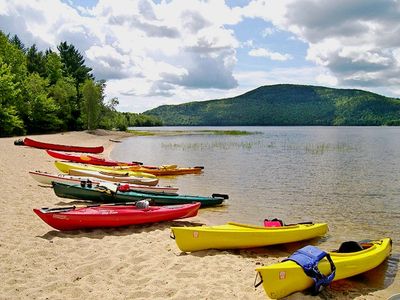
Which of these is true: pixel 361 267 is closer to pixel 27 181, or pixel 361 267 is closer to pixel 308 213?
pixel 308 213

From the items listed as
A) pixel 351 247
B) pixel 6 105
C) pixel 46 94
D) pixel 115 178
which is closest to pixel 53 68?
pixel 46 94

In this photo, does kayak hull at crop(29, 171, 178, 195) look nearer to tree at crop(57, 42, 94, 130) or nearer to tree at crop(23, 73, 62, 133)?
tree at crop(23, 73, 62, 133)

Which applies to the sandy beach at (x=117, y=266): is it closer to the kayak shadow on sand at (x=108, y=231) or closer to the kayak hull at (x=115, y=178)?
the kayak shadow on sand at (x=108, y=231)

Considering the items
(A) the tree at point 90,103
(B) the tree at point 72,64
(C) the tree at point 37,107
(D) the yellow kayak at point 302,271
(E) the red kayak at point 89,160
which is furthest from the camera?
(B) the tree at point 72,64

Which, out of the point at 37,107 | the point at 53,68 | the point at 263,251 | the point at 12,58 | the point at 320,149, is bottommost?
the point at 263,251

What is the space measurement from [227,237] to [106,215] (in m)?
3.53

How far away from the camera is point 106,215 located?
10008mm

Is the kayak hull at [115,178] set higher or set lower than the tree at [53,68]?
lower

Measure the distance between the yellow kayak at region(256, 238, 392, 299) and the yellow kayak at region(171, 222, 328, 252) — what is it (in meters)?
1.77

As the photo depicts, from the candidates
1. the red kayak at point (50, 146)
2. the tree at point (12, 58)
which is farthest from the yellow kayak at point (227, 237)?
the tree at point (12, 58)

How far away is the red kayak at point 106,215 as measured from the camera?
9.30 metres

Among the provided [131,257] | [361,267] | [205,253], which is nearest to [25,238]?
[131,257]

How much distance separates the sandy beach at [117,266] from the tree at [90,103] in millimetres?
54992

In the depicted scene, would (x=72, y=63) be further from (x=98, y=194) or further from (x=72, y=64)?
(x=98, y=194)
